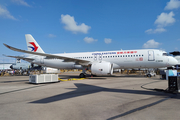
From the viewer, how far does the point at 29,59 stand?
21.0 m

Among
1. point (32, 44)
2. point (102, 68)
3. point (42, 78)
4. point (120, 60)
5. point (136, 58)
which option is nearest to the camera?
point (42, 78)

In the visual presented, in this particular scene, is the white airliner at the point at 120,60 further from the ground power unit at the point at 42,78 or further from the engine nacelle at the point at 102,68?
the ground power unit at the point at 42,78

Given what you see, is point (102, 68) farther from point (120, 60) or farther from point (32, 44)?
point (32, 44)

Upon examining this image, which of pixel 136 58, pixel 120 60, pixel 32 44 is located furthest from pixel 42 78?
pixel 136 58

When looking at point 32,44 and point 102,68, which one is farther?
point 32,44

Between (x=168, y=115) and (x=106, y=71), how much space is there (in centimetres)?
1120

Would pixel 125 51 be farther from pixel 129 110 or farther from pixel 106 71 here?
pixel 129 110

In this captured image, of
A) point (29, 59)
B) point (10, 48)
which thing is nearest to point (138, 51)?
point (10, 48)

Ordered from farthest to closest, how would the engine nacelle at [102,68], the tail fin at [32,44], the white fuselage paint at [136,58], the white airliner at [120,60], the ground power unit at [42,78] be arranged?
the tail fin at [32,44] < the white fuselage paint at [136,58] < the white airliner at [120,60] < the engine nacelle at [102,68] < the ground power unit at [42,78]

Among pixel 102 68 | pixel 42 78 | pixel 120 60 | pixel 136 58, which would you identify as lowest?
pixel 42 78

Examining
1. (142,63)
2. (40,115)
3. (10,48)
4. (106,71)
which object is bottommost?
(40,115)

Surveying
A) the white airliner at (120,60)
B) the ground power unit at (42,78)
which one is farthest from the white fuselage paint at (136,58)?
the ground power unit at (42,78)

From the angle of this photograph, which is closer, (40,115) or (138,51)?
(40,115)

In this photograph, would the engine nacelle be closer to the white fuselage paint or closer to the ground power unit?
the white fuselage paint
